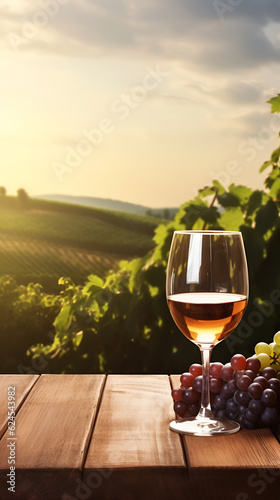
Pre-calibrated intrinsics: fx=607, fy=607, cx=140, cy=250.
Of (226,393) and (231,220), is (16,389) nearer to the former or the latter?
(226,393)

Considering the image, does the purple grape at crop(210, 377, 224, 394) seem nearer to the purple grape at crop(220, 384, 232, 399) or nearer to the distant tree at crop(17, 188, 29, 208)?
the purple grape at crop(220, 384, 232, 399)

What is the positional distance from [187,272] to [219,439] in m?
0.24

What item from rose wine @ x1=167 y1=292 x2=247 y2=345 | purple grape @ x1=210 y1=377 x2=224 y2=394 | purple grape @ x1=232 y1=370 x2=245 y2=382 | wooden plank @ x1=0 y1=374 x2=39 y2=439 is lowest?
wooden plank @ x1=0 y1=374 x2=39 y2=439

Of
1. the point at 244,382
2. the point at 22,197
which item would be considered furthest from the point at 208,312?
the point at 22,197

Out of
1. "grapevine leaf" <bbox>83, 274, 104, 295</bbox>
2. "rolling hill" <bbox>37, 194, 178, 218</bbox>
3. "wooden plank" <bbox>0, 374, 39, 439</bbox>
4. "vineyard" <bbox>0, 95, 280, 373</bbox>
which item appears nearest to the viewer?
"wooden plank" <bbox>0, 374, 39, 439</bbox>

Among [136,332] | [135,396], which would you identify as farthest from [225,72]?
[135,396]

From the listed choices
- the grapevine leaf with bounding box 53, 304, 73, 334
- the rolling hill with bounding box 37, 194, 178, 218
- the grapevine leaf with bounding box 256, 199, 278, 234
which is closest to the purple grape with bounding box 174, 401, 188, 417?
the grapevine leaf with bounding box 256, 199, 278, 234

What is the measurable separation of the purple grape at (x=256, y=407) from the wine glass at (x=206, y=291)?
37mm

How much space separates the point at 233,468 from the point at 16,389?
1.70 feet

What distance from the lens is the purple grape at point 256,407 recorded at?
90 cm

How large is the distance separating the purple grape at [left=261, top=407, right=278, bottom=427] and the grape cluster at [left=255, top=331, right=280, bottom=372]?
11 centimetres

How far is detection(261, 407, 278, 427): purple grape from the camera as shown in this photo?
90 cm

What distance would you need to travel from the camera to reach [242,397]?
3.03 ft

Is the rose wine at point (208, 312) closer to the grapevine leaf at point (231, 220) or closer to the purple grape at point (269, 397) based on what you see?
the purple grape at point (269, 397)
